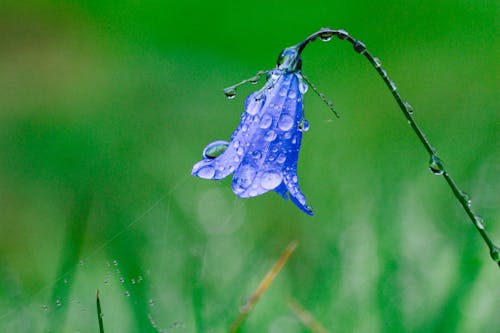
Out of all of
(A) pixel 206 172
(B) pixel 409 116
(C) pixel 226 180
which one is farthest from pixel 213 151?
(C) pixel 226 180

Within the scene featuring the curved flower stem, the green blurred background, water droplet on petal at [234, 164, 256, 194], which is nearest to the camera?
the curved flower stem

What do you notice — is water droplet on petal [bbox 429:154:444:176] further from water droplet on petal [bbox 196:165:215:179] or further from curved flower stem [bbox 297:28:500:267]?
water droplet on petal [bbox 196:165:215:179]

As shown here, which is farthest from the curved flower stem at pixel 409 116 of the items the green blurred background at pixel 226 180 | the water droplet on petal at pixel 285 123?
the green blurred background at pixel 226 180

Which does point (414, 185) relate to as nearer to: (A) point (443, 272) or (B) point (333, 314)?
(A) point (443, 272)

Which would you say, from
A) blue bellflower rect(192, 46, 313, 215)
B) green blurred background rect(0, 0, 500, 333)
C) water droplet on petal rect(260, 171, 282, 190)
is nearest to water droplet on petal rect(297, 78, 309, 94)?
blue bellflower rect(192, 46, 313, 215)

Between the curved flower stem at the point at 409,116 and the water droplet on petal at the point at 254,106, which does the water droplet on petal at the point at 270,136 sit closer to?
the water droplet on petal at the point at 254,106

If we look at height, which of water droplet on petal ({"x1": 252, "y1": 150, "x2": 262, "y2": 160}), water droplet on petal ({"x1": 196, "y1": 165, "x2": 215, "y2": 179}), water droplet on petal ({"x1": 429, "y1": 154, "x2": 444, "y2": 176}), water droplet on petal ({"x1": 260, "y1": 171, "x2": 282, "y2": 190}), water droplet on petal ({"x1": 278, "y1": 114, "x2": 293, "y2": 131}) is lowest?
water droplet on petal ({"x1": 429, "y1": 154, "x2": 444, "y2": 176})
